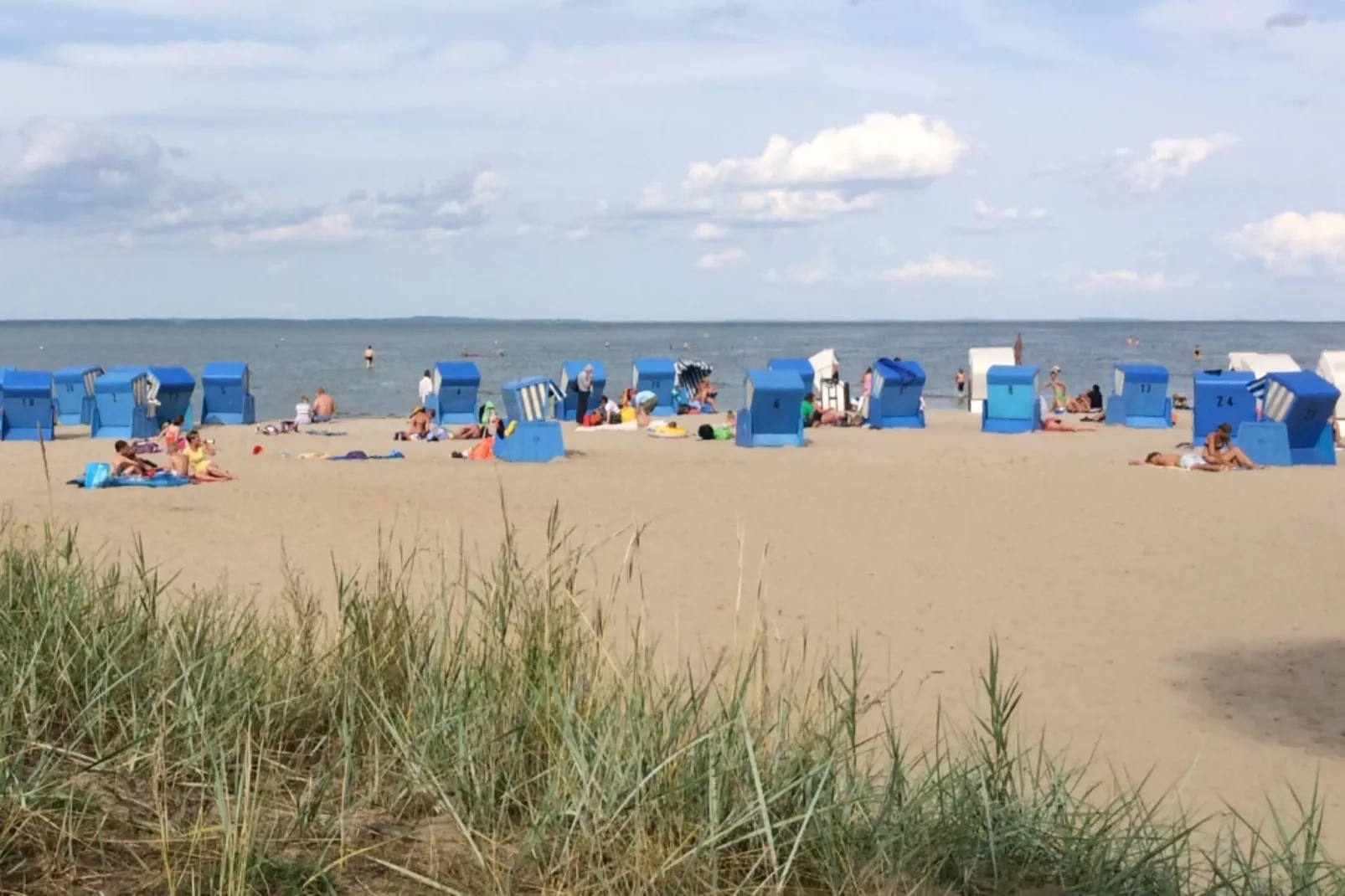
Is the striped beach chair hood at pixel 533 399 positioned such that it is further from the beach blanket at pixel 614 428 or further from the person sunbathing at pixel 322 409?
the person sunbathing at pixel 322 409

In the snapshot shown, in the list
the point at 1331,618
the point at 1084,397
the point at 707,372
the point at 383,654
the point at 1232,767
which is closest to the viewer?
the point at 383,654

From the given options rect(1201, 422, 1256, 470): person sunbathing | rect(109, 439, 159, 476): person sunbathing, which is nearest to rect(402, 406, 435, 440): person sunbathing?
rect(109, 439, 159, 476): person sunbathing

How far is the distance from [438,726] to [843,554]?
640 centimetres

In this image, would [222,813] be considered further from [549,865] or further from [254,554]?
[254,554]

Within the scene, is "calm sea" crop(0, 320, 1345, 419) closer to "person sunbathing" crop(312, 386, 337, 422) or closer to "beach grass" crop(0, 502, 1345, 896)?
"person sunbathing" crop(312, 386, 337, 422)

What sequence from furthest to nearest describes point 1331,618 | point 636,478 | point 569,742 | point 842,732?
point 636,478 < point 1331,618 < point 842,732 < point 569,742

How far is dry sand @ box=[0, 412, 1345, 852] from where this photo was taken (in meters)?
5.65

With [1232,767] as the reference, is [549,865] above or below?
above

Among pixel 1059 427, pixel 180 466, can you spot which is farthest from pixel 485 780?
pixel 1059 427

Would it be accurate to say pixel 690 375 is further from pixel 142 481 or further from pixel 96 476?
pixel 96 476

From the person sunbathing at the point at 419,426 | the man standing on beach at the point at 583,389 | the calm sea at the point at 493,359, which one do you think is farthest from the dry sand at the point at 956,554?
the calm sea at the point at 493,359

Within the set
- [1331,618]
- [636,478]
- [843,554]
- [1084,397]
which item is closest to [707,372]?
[1084,397]

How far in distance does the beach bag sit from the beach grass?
9.18 metres

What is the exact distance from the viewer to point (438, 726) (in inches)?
113
